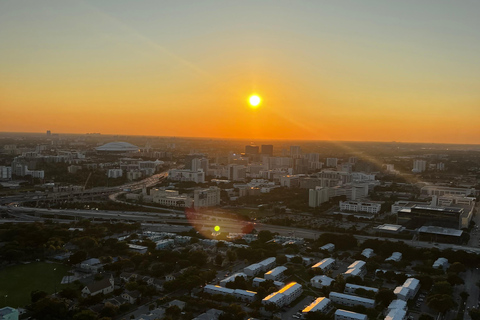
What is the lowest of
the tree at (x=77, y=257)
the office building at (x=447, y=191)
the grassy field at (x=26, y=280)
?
the grassy field at (x=26, y=280)

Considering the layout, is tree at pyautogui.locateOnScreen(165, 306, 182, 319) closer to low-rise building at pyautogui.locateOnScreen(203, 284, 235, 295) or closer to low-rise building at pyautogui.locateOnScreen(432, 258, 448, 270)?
low-rise building at pyautogui.locateOnScreen(203, 284, 235, 295)

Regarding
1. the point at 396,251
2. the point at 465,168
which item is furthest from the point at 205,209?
the point at 465,168

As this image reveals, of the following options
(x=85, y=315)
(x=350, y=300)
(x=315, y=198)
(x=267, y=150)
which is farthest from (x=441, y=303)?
(x=267, y=150)

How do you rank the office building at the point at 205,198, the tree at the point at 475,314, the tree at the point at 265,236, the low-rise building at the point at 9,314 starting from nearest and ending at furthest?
the low-rise building at the point at 9,314 < the tree at the point at 475,314 < the tree at the point at 265,236 < the office building at the point at 205,198

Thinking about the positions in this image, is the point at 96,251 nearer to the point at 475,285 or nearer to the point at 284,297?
the point at 284,297

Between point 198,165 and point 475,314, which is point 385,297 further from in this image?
point 198,165

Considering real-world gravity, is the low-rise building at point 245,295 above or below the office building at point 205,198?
below

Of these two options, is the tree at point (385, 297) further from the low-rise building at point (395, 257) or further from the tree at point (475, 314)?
the low-rise building at point (395, 257)

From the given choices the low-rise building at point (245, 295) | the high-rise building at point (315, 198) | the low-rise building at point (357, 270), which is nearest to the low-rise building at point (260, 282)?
the low-rise building at point (245, 295)

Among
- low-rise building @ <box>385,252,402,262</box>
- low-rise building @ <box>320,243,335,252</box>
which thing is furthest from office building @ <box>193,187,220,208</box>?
low-rise building @ <box>385,252,402,262</box>
